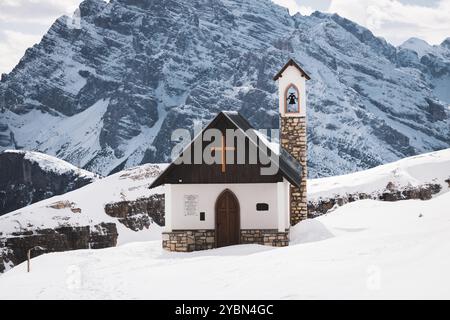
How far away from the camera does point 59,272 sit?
2166cm

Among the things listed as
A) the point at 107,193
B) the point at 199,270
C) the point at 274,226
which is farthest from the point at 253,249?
the point at 107,193

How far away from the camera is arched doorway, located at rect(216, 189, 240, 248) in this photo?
1098 inches

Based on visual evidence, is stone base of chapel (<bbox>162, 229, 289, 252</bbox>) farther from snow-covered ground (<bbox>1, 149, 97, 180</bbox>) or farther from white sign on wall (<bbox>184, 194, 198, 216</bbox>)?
snow-covered ground (<bbox>1, 149, 97, 180</bbox>)

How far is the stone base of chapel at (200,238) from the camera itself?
91.1ft

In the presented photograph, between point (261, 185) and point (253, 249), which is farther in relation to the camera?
point (261, 185)

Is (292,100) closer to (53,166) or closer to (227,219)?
(227,219)

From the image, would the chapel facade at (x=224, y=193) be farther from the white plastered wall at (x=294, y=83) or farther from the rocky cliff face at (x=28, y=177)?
the rocky cliff face at (x=28, y=177)

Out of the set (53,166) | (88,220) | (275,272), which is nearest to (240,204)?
(275,272)

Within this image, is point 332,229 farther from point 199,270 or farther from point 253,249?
point 199,270

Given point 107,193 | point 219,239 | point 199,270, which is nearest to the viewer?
point 199,270

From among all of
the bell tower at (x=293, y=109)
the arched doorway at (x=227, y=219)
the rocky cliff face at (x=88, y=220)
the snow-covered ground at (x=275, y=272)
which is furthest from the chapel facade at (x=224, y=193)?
the rocky cliff face at (x=88, y=220)

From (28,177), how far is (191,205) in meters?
142

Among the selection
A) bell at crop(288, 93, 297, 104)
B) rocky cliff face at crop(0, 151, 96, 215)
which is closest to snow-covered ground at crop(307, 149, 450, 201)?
bell at crop(288, 93, 297, 104)

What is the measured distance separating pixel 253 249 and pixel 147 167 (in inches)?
2617
